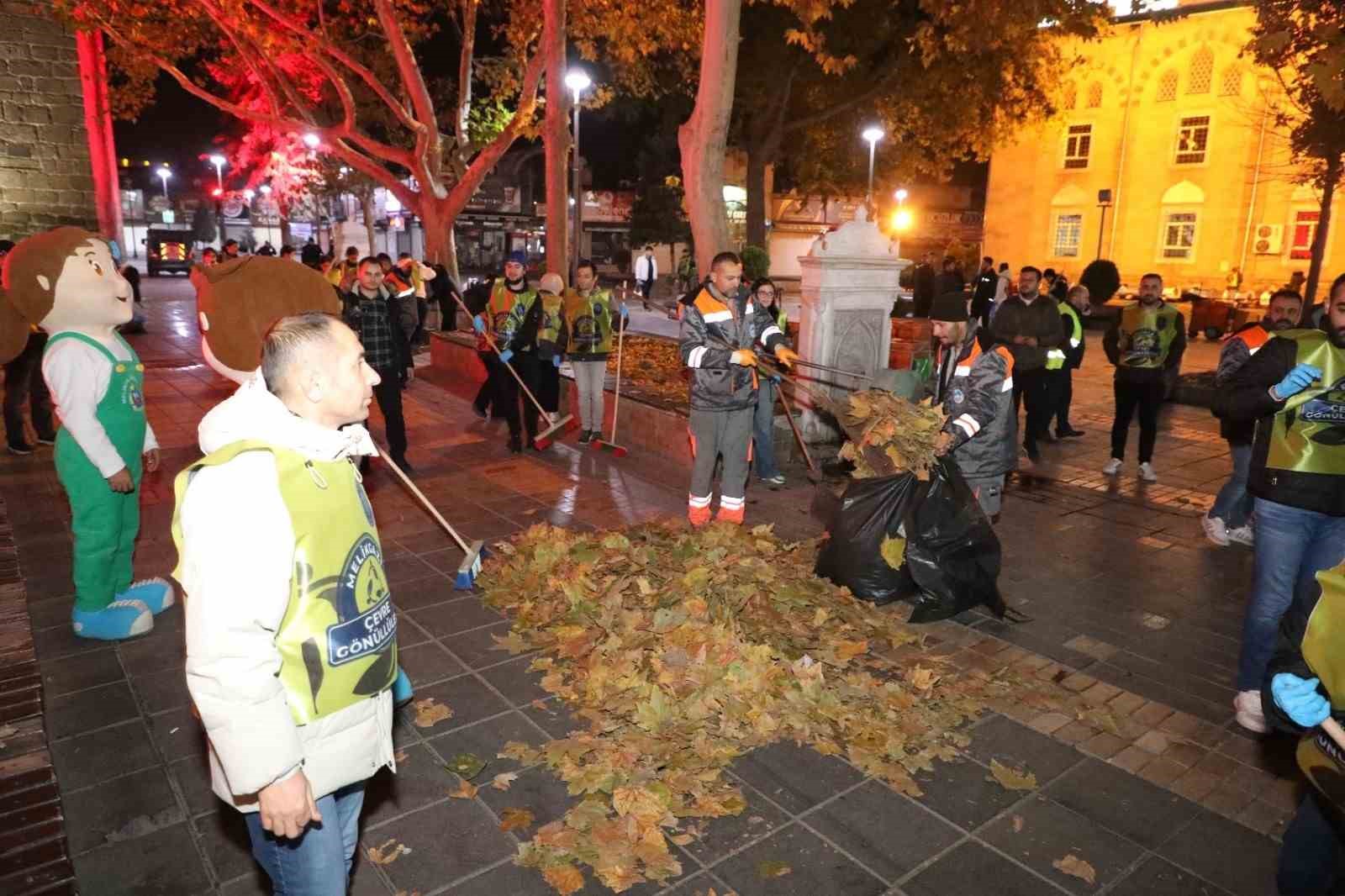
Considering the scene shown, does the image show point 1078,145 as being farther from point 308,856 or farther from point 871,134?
point 308,856

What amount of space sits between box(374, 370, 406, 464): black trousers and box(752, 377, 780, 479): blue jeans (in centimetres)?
360

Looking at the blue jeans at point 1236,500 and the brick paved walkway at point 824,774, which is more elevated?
the blue jeans at point 1236,500

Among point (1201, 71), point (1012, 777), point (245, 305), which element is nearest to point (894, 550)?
point (1012, 777)

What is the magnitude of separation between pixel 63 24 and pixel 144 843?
16605 millimetres

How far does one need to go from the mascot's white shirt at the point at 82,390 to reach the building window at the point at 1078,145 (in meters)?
41.7

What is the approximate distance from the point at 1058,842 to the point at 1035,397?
750 cm

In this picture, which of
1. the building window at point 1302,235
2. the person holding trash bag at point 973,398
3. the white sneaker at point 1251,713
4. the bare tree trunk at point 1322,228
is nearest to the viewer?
the white sneaker at point 1251,713

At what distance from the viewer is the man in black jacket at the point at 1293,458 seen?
3807 mm

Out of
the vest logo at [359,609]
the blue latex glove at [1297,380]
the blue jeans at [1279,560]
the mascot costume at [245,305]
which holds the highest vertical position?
the mascot costume at [245,305]

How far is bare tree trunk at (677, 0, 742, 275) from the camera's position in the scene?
10266 mm

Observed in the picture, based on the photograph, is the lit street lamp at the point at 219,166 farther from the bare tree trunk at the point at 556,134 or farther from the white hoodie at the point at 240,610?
the white hoodie at the point at 240,610

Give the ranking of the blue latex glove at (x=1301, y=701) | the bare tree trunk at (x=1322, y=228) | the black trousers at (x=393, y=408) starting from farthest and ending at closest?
the bare tree trunk at (x=1322, y=228), the black trousers at (x=393, y=408), the blue latex glove at (x=1301, y=701)

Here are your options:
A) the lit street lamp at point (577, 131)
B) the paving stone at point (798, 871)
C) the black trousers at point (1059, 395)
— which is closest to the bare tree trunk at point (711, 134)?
the lit street lamp at point (577, 131)

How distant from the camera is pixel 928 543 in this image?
17.3ft
